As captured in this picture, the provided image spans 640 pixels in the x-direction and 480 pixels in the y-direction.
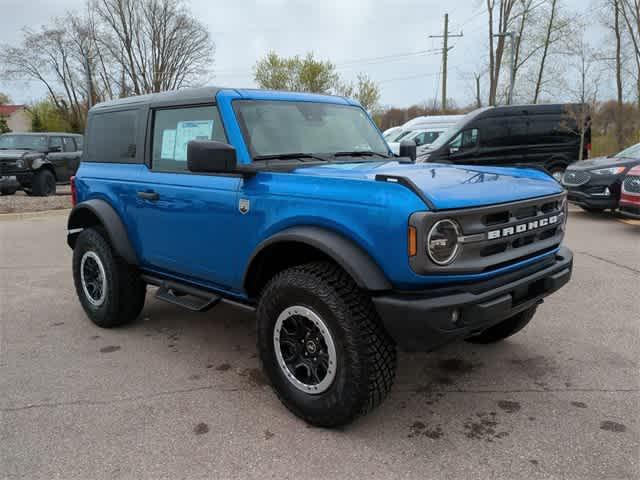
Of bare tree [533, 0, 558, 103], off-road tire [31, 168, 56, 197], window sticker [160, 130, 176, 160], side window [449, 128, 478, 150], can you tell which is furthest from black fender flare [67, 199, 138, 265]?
bare tree [533, 0, 558, 103]

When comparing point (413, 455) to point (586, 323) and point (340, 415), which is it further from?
point (586, 323)

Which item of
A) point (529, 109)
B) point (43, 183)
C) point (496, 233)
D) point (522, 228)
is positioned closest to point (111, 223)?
point (496, 233)

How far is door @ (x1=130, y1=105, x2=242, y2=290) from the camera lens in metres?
3.41

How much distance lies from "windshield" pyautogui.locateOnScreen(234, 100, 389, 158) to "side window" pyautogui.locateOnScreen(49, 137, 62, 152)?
12869mm

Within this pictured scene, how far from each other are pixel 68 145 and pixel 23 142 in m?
1.13

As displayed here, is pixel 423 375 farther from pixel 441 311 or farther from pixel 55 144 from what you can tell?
pixel 55 144

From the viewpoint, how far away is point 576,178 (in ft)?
33.9

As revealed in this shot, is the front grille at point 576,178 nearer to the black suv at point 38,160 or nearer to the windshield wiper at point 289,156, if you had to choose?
the windshield wiper at point 289,156

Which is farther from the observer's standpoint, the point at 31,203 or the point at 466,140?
the point at 466,140

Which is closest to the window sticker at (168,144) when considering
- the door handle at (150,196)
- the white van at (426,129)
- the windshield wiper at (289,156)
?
the door handle at (150,196)

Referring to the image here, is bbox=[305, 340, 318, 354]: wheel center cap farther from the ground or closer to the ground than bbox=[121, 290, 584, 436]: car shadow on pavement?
farther from the ground

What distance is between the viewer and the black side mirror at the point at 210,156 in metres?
2.97

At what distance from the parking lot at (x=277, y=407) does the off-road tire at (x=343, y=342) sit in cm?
16

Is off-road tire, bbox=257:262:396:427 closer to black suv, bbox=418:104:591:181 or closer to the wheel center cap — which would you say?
the wheel center cap
